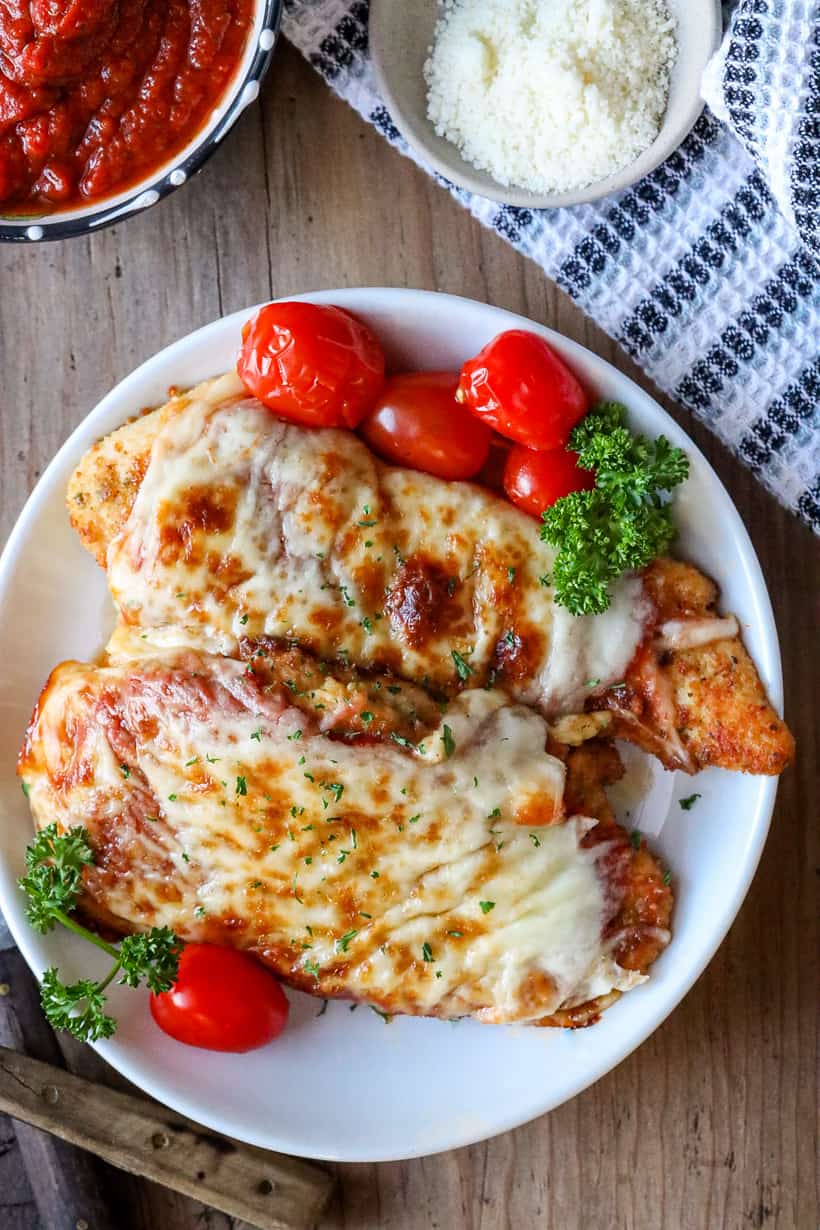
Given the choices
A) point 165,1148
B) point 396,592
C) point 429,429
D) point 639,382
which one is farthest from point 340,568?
point 165,1148

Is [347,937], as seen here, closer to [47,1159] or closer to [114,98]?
[47,1159]

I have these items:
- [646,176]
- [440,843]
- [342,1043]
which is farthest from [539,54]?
[342,1043]

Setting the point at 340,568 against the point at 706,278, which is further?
the point at 706,278

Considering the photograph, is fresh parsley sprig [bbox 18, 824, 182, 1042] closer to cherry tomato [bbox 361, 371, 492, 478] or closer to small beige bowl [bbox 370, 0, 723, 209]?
cherry tomato [bbox 361, 371, 492, 478]

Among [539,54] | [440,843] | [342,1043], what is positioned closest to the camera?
[440,843]

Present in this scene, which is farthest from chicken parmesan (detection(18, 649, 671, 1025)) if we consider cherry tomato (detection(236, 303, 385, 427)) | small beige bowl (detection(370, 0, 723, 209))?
small beige bowl (detection(370, 0, 723, 209))

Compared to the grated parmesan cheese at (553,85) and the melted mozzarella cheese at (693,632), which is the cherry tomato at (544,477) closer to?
the melted mozzarella cheese at (693,632)

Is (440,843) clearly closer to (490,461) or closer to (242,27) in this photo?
(490,461)

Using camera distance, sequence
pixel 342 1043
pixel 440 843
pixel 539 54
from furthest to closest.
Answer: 1. pixel 342 1043
2. pixel 539 54
3. pixel 440 843
